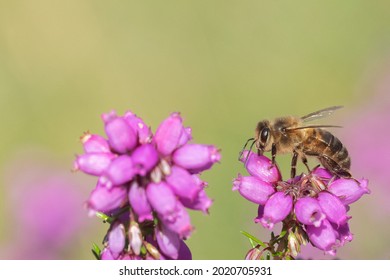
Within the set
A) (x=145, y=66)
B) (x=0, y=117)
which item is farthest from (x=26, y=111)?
(x=145, y=66)

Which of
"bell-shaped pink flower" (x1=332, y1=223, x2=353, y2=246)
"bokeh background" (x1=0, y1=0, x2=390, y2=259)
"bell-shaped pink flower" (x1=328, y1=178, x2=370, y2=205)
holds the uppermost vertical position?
"bokeh background" (x1=0, y1=0, x2=390, y2=259)

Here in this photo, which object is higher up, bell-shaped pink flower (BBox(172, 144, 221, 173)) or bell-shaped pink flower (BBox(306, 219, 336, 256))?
bell-shaped pink flower (BBox(172, 144, 221, 173))

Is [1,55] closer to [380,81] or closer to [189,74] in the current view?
[189,74]

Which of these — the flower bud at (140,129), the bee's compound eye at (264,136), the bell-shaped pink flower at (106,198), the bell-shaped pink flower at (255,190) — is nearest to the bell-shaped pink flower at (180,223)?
the bell-shaped pink flower at (106,198)

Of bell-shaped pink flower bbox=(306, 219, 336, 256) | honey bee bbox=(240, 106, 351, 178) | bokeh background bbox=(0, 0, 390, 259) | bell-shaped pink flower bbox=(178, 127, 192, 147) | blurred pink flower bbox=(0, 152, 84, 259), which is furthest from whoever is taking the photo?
bokeh background bbox=(0, 0, 390, 259)

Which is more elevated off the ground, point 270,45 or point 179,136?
point 270,45

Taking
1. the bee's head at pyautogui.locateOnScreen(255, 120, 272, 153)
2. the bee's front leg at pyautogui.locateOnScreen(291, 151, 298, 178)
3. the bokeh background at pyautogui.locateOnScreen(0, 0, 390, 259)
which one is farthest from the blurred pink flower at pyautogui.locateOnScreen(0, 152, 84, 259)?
the bee's front leg at pyautogui.locateOnScreen(291, 151, 298, 178)

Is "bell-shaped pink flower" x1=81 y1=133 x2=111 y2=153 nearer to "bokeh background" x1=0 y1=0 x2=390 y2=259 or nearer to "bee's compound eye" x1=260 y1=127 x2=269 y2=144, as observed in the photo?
"bee's compound eye" x1=260 y1=127 x2=269 y2=144
